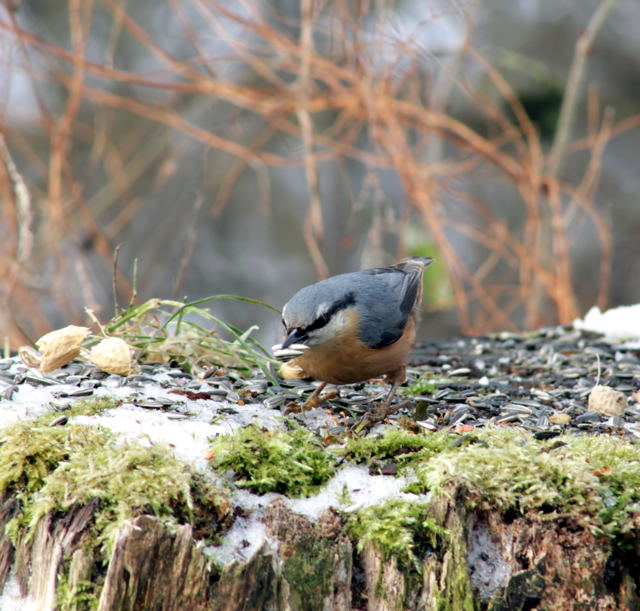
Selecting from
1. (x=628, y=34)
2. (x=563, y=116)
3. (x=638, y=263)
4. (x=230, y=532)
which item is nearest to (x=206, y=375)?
(x=230, y=532)

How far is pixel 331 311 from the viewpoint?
2.83 m

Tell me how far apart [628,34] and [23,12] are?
639 cm

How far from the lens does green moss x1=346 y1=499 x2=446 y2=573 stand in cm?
194

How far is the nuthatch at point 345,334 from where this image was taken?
2762 mm

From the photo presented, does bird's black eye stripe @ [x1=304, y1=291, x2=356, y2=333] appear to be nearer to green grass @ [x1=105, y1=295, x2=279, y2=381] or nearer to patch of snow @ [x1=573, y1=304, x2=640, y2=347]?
green grass @ [x1=105, y1=295, x2=279, y2=381]

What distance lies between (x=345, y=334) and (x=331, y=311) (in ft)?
0.33

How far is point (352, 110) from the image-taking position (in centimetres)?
519

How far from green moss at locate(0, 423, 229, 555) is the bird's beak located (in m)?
0.71

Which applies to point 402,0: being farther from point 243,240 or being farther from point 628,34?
point 243,240

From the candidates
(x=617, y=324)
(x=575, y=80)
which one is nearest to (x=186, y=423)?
(x=617, y=324)

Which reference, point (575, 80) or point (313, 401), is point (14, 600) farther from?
point (575, 80)

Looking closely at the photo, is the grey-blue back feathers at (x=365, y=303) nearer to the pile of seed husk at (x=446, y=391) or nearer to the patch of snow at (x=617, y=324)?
the pile of seed husk at (x=446, y=391)

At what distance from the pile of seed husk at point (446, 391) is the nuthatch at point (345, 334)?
0.12 meters

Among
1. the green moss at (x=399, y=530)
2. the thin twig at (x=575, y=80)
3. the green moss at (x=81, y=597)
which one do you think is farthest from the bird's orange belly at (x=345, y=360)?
the thin twig at (x=575, y=80)
